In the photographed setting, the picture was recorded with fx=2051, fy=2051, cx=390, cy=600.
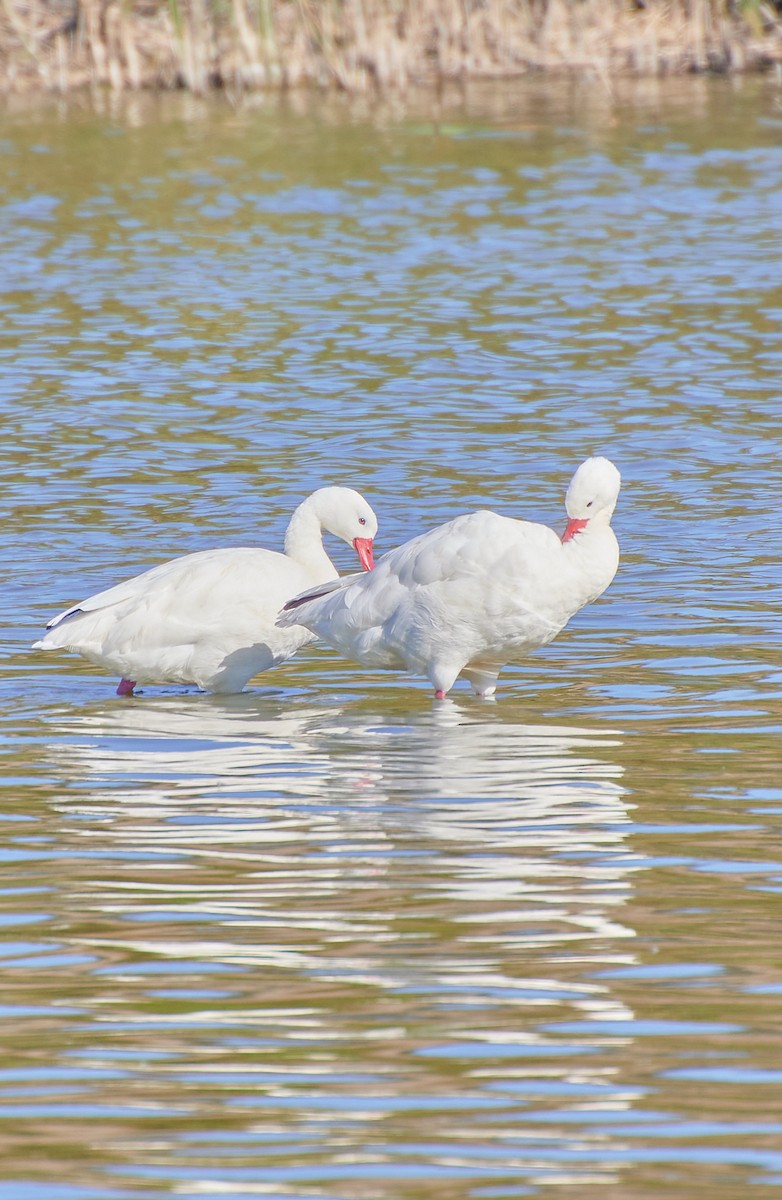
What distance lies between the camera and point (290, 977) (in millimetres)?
4707

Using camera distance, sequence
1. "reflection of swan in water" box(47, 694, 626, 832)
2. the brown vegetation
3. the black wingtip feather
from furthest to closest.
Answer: the brown vegetation < the black wingtip feather < "reflection of swan in water" box(47, 694, 626, 832)

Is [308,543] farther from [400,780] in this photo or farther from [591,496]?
[400,780]

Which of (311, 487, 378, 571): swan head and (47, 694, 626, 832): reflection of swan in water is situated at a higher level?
(311, 487, 378, 571): swan head

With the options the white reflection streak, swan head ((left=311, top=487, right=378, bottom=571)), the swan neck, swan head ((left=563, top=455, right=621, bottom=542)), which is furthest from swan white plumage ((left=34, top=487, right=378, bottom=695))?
swan head ((left=563, top=455, right=621, bottom=542))

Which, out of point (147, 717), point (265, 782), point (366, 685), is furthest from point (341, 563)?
point (265, 782)

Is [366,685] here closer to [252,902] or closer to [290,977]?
[252,902]

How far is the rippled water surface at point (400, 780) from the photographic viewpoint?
12.9ft

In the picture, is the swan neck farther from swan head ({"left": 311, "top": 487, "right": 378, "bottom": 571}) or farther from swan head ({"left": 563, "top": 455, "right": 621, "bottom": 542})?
swan head ({"left": 563, "top": 455, "right": 621, "bottom": 542})

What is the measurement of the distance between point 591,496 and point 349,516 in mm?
1464

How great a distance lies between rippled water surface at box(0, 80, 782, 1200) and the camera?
3924 mm

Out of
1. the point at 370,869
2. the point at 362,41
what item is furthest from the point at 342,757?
the point at 362,41

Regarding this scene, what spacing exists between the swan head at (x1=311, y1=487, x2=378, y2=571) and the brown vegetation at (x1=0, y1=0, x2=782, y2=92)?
22715 millimetres

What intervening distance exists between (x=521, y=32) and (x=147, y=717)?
27661mm

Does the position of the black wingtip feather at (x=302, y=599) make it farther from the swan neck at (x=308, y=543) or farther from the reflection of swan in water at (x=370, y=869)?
the swan neck at (x=308, y=543)
